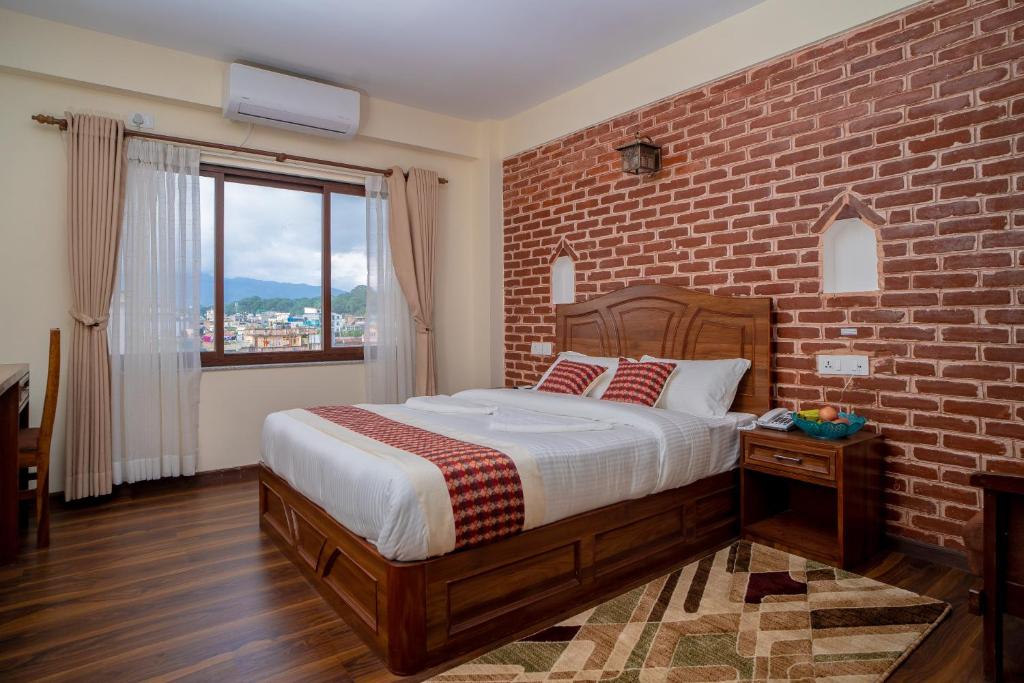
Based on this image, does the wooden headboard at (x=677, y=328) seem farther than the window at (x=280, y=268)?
No

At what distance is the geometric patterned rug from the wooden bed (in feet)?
0.28

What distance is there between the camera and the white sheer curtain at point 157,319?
3.60 m

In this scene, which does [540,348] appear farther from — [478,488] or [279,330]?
[478,488]

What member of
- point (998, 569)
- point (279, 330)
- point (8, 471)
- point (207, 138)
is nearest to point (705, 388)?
point (998, 569)

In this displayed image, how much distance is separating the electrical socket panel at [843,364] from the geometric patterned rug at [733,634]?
932 mm

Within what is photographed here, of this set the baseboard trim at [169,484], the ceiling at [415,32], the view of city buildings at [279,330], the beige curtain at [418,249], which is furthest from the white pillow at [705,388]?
the baseboard trim at [169,484]

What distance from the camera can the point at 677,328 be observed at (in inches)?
140

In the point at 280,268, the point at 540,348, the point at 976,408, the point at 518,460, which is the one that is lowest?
the point at 518,460

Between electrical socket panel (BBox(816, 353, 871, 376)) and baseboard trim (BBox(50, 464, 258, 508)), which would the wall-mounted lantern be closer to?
electrical socket panel (BBox(816, 353, 871, 376))

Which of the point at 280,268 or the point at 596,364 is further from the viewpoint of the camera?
the point at 280,268

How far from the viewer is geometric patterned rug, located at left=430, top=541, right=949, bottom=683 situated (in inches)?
71.3

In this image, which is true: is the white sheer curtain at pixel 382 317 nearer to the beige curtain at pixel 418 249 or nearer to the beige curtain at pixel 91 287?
the beige curtain at pixel 418 249

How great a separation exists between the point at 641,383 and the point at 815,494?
1.04 m

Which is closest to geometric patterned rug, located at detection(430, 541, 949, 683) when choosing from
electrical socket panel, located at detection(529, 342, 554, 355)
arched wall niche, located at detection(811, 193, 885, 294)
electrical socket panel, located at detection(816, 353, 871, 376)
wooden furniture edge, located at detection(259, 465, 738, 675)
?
wooden furniture edge, located at detection(259, 465, 738, 675)
